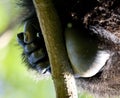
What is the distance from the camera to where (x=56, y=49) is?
1.05 m

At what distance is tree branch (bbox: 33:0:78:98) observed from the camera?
1035mm

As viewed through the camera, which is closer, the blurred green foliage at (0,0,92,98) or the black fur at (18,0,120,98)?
the black fur at (18,0,120,98)

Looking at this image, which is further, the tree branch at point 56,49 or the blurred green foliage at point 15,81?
the blurred green foliage at point 15,81

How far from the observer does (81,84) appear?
137 centimetres

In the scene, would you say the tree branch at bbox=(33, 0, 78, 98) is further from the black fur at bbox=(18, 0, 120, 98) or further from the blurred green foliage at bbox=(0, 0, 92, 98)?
the blurred green foliage at bbox=(0, 0, 92, 98)

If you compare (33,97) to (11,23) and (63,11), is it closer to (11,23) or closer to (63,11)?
(11,23)

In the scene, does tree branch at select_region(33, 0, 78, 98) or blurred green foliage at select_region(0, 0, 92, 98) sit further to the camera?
blurred green foliage at select_region(0, 0, 92, 98)

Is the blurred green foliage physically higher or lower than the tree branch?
lower

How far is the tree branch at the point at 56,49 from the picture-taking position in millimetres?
1035

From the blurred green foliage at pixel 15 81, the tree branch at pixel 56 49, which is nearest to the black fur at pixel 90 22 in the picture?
the tree branch at pixel 56 49

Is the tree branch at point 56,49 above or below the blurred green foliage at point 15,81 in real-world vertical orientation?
above

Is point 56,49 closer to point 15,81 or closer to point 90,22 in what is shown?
point 90,22

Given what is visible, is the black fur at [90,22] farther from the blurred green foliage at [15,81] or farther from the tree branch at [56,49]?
the blurred green foliage at [15,81]

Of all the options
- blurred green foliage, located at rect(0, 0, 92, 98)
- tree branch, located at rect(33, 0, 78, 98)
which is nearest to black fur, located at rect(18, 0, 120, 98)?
tree branch, located at rect(33, 0, 78, 98)
